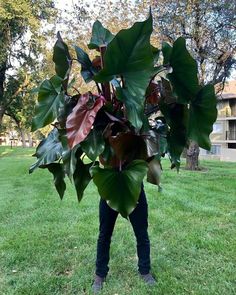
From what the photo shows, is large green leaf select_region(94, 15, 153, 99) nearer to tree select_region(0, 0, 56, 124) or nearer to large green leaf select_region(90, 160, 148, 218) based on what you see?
large green leaf select_region(90, 160, 148, 218)

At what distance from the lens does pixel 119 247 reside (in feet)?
12.5

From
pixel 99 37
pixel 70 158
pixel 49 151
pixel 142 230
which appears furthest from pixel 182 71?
pixel 142 230

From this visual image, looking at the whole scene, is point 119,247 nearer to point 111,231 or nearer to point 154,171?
point 111,231

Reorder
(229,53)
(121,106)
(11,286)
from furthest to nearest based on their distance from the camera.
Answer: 1. (229,53)
2. (11,286)
3. (121,106)

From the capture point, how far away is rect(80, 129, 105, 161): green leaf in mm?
1971

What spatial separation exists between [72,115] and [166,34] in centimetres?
893

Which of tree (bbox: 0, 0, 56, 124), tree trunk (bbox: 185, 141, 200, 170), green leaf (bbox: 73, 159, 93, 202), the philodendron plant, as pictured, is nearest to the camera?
the philodendron plant

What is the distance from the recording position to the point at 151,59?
1.77m

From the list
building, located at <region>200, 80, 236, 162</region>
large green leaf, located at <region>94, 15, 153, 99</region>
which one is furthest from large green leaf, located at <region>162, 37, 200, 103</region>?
building, located at <region>200, 80, 236, 162</region>

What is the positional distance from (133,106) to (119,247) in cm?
226

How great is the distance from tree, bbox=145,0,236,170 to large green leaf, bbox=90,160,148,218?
26.6 ft

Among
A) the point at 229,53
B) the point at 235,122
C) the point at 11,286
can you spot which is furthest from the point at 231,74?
the point at 235,122

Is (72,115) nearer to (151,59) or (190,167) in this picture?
(151,59)

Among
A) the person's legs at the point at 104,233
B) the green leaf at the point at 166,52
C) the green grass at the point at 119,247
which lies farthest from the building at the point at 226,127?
the green leaf at the point at 166,52
